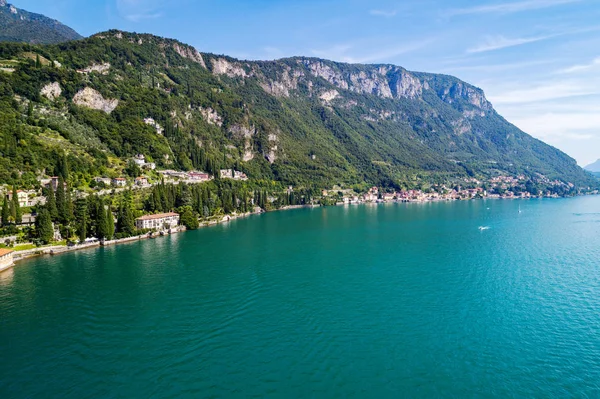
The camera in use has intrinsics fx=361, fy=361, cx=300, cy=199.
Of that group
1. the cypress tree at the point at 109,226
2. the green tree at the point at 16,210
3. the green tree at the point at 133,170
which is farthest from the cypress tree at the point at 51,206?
the green tree at the point at 133,170

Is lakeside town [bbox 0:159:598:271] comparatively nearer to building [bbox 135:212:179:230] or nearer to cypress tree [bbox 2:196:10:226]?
building [bbox 135:212:179:230]

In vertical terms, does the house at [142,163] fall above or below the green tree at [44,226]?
above

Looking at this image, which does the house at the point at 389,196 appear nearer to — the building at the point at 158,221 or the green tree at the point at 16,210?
the building at the point at 158,221

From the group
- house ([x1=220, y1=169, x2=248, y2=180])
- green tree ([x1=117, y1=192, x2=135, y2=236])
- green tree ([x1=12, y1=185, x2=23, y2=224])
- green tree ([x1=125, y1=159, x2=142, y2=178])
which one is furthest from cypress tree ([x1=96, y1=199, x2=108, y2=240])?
house ([x1=220, y1=169, x2=248, y2=180])

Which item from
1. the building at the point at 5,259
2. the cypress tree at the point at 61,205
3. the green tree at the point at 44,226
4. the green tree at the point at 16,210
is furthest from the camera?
the cypress tree at the point at 61,205

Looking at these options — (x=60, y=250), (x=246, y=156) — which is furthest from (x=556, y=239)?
(x=246, y=156)

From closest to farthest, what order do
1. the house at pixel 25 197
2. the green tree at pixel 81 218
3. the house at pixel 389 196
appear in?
the green tree at pixel 81 218
the house at pixel 25 197
the house at pixel 389 196
